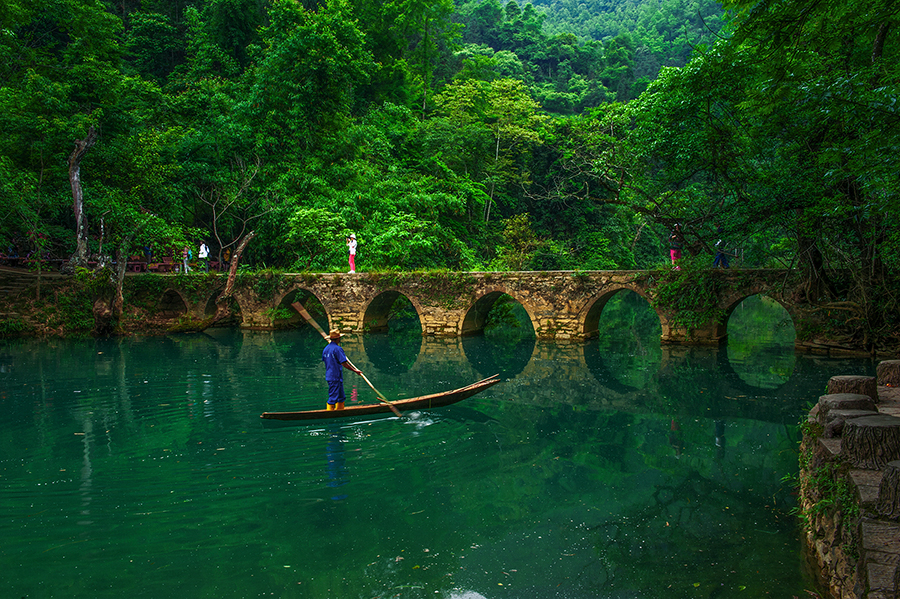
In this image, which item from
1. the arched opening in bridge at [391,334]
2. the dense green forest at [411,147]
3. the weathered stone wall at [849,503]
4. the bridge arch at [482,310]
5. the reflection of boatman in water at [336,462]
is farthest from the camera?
the bridge arch at [482,310]

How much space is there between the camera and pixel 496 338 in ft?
64.8

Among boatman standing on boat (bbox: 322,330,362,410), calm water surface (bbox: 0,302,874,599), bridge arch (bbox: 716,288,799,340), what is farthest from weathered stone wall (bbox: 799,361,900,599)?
bridge arch (bbox: 716,288,799,340)

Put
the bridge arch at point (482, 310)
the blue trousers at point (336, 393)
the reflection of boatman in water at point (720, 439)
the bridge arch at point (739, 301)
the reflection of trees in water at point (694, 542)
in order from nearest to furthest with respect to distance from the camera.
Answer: the reflection of trees in water at point (694, 542), the reflection of boatman in water at point (720, 439), the blue trousers at point (336, 393), the bridge arch at point (739, 301), the bridge arch at point (482, 310)

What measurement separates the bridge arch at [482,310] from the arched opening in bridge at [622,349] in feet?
7.16

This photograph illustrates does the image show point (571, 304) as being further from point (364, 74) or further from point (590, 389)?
point (364, 74)

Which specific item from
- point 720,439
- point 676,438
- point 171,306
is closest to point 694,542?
point 676,438

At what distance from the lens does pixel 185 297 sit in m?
22.9

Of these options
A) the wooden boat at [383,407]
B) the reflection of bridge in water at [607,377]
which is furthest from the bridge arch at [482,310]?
the wooden boat at [383,407]

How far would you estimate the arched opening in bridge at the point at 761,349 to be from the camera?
12625 millimetres

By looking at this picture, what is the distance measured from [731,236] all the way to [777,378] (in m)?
3.81

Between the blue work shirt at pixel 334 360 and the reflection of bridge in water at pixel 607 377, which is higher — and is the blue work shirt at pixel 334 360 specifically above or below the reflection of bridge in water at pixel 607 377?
above

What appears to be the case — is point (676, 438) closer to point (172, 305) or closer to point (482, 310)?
point (482, 310)

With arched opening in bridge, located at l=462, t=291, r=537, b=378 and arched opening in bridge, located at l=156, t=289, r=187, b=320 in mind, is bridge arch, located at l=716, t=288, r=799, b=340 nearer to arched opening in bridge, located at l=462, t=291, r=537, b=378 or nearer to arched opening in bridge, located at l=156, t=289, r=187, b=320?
arched opening in bridge, located at l=462, t=291, r=537, b=378

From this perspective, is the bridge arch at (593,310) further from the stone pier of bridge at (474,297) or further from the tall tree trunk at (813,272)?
the tall tree trunk at (813,272)
